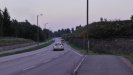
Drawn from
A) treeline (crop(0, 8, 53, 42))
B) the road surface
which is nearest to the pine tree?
treeline (crop(0, 8, 53, 42))

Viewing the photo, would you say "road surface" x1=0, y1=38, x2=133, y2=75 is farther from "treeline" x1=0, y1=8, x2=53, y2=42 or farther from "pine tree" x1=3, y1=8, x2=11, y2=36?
"pine tree" x1=3, y1=8, x2=11, y2=36

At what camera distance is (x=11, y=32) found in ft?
493

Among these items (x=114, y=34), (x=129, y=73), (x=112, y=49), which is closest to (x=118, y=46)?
(x=112, y=49)

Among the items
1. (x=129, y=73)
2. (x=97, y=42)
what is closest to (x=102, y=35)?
(x=97, y=42)

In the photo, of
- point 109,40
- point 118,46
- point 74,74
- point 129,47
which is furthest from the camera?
point 109,40

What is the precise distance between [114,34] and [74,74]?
4096 cm

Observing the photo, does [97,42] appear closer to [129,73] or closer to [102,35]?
[102,35]

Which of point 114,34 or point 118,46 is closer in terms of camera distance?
point 118,46

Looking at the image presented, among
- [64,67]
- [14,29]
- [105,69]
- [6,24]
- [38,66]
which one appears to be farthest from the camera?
[14,29]

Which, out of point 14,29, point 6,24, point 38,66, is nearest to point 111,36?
point 38,66

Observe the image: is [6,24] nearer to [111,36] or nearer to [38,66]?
[111,36]

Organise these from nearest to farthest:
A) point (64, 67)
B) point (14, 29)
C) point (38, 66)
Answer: point (64, 67) → point (38, 66) → point (14, 29)

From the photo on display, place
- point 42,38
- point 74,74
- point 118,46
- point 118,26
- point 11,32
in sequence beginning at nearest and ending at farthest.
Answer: point 74,74, point 118,46, point 118,26, point 11,32, point 42,38

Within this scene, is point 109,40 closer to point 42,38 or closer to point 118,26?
point 118,26
